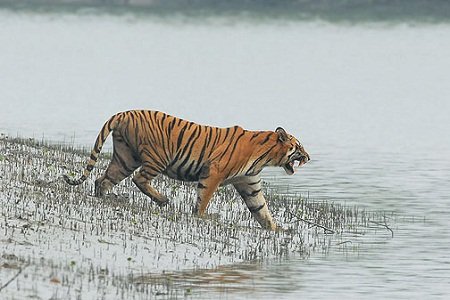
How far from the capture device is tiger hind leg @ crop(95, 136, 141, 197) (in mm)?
20453

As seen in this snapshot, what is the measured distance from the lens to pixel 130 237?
58.8 feet

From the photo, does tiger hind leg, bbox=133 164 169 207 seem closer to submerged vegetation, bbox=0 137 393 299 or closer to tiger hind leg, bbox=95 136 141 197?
submerged vegetation, bbox=0 137 393 299

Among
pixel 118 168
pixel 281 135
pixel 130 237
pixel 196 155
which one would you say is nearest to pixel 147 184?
pixel 118 168

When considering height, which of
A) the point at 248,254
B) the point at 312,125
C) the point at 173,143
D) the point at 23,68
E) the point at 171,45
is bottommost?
the point at 248,254

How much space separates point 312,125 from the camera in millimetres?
57500

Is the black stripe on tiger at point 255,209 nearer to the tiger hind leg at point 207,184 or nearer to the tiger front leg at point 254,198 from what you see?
the tiger front leg at point 254,198

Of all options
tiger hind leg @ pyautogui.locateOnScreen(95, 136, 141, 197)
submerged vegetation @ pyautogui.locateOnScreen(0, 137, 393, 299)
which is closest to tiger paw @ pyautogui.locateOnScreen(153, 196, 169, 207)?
submerged vegetation @ pyautogui.locateOnScreen(0, 137, 393, 299)

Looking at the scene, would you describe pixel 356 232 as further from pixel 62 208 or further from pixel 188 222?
pixel 62 208

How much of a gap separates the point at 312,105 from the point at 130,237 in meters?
58.4

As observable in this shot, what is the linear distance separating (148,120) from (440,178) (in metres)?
14.7

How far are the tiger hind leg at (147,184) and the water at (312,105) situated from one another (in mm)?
2491

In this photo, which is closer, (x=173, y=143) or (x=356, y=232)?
(x=173, y=143)

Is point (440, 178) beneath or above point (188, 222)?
above

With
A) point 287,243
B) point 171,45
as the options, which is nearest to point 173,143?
point 287,243
